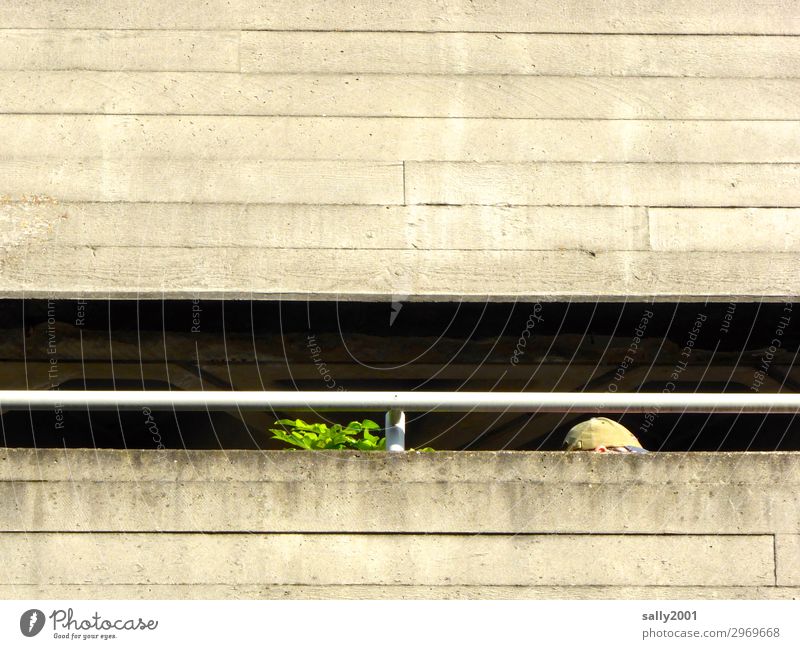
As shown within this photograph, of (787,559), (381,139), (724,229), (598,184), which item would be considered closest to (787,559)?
(787,559)

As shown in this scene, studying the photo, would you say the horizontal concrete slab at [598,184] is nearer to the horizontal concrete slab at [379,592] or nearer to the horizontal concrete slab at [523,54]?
the horizontal concrete slab at [523,54]

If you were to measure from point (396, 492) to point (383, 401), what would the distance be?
36 centimetres

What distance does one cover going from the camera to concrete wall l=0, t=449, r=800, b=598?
141 inches

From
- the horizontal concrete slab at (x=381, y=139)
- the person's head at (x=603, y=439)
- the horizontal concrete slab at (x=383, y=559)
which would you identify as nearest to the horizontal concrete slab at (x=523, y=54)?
the horizontal concrete slab at (x=381, y=139)

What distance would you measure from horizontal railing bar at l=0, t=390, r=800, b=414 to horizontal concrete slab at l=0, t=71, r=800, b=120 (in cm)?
193

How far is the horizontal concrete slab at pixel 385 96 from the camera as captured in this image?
497 centimetres

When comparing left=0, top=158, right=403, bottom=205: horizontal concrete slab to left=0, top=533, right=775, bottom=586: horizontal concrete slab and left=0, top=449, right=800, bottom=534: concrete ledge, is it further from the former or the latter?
left=0, top=533, right=775, bottom=586: horizontal concrete slab

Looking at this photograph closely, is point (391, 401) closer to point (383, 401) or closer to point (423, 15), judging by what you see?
point (383, 401)

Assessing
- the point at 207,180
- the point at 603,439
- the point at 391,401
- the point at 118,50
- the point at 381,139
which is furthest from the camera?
the point at 118,50

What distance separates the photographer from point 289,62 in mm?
5047

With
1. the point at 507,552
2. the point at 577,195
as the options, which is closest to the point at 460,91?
Result: the point at 577,195

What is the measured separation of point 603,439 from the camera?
396 centimetres

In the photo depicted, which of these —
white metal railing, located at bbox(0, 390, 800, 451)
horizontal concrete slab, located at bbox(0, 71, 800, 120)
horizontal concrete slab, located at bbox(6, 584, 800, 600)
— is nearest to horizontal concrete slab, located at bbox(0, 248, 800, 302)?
horizontal concrete slab, located at bbox(0, 71, 800, 120)

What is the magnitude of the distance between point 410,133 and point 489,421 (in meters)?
1.80
